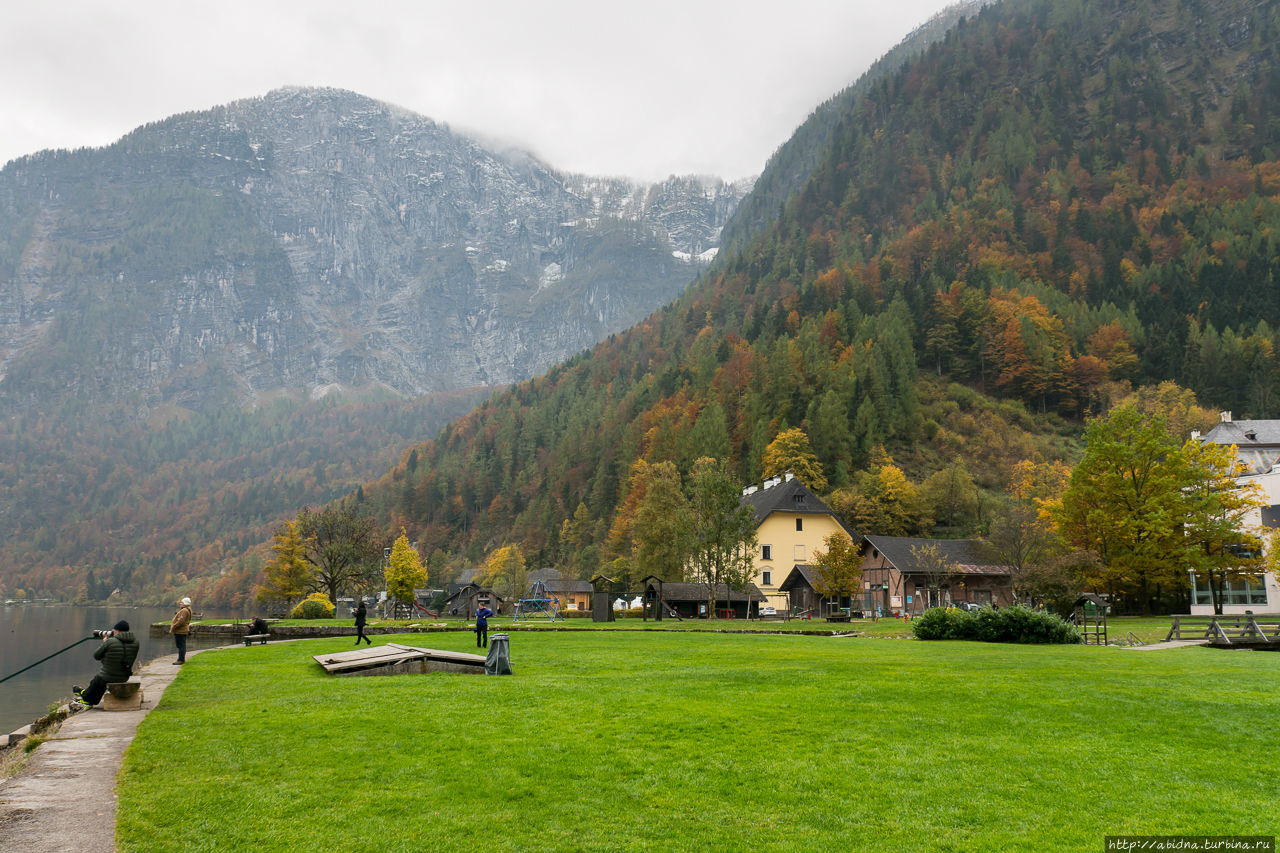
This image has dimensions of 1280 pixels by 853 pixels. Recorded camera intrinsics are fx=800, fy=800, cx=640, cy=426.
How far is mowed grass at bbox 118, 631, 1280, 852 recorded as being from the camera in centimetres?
810

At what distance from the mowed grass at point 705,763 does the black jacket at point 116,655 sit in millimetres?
1298

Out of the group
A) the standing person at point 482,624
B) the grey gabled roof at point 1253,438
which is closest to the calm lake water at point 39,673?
the standing person at point 482,624

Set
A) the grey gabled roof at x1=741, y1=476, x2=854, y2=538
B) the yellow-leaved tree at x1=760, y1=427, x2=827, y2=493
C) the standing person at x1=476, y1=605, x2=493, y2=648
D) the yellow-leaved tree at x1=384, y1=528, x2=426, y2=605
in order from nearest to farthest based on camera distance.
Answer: the standing person at x1=476, y1=605, x2=493, y2=648
the yellow-leaved tree at x1=384, y1=528, x2=426, y2=605
the grey gabled roof at x1=741, y1=476, x2=854, y2=538
the yellow-leaved tree at x1=760, y1=427, x2=827, y2=493

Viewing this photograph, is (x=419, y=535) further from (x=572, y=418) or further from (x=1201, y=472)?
(x=1201, y=472)

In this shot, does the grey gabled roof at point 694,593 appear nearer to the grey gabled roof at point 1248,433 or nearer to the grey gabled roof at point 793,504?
the grey gabled roof at point 793,504

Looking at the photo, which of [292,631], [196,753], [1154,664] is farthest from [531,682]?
[292,631]

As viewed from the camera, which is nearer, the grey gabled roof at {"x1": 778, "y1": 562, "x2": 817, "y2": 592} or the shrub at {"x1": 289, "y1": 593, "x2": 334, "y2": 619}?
the shrub at {"x1": 289, "y1": 593, "x2": 334, "y2": 619}

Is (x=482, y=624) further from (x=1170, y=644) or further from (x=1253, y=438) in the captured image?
(x=1253, y=438)

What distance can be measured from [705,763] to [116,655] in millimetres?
13369

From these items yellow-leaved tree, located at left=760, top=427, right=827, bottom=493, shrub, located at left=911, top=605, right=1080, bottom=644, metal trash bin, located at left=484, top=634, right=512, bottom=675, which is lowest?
shrub, located at left=911, top=605, right=1080, bottom=644

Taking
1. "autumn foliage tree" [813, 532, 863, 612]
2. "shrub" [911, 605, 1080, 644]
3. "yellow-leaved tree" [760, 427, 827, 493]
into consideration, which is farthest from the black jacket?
"yellow-leaved tree" [760, 427, 827, 493]

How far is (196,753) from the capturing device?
37.8 ft

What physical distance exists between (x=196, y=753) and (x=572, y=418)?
473ft

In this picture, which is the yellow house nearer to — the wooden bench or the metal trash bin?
the wooden bench
